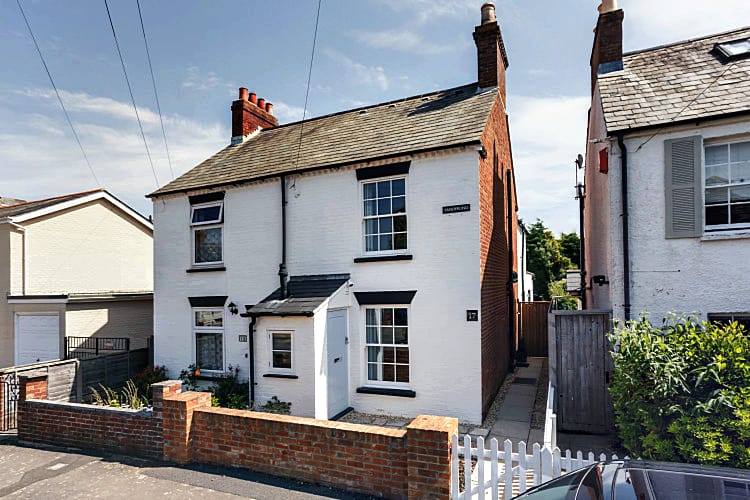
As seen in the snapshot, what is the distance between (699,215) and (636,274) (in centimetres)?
142

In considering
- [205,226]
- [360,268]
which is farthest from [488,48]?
[205,226]

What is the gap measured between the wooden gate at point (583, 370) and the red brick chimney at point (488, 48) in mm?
6711

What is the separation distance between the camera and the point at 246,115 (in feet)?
48.9

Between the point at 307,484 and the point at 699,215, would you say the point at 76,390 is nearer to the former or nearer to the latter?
the point at 307,484

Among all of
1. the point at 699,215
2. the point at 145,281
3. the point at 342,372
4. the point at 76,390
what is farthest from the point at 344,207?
the point at 145,281

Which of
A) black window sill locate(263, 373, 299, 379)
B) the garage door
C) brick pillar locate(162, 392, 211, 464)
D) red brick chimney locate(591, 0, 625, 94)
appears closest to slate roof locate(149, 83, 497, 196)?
red brick chimney locate(591, 0, 625, 94)

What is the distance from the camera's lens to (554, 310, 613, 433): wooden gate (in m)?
7.66

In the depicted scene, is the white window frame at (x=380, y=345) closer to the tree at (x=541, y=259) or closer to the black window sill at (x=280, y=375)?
the black window sill at (x=280, y=375)

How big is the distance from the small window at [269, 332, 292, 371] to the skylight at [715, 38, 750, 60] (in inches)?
428

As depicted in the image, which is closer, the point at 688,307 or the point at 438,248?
the point at 688,307

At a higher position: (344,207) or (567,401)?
(344,207)

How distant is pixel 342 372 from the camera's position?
9.38 metres

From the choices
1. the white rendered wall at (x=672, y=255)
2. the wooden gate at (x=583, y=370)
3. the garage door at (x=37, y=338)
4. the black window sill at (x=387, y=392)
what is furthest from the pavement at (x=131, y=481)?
the garage door at (x=37, y=338)

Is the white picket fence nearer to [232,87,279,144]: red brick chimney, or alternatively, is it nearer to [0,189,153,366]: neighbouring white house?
[232,87,279,144]: red brick chimney
